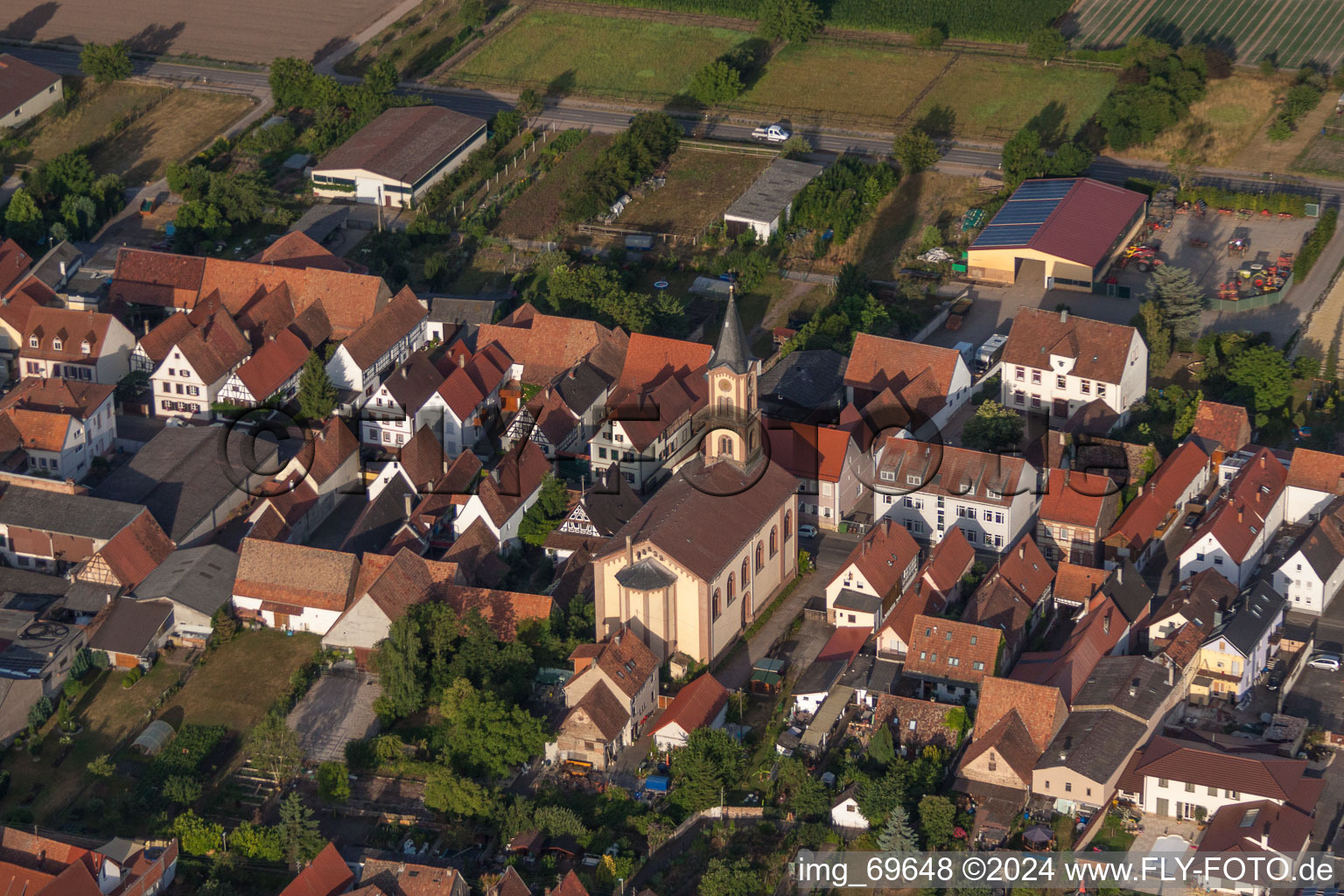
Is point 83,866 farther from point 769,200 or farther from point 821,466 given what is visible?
point 769,200

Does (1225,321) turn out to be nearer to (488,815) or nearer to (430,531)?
(430,531)

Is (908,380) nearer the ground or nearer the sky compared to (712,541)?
nearer the ground

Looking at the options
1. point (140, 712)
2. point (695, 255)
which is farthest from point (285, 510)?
point (695, 255)

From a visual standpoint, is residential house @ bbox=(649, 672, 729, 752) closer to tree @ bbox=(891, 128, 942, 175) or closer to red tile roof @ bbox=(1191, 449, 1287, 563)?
red tile roof @ bbox=(1191, 449, 1287, 563)

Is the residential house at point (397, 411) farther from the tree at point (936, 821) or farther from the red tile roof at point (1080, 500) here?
the tree at point (936, 821)

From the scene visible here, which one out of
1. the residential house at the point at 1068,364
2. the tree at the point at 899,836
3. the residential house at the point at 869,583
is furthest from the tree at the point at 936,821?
the residential house at the point at 1068,364

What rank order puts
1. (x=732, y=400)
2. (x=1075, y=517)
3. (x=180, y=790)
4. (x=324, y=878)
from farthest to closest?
(x=1075, y=517) → (x=732, y=400) → (x=180, y=790) → (x=324, y=878)

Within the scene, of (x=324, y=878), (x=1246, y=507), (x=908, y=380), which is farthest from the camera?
(x=908, y=380)

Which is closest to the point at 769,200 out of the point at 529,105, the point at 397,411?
the point at 529,105
